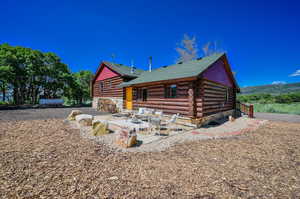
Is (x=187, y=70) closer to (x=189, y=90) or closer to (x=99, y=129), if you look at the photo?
(x=189, y=90)

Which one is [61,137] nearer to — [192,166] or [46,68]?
[192,166]

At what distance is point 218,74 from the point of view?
32.0ft

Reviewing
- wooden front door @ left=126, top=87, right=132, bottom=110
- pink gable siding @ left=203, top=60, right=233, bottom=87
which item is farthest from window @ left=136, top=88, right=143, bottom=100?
pink gable siding @ left=203, top=60, right=233, bottom=87

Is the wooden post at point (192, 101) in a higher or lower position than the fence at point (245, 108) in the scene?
higher

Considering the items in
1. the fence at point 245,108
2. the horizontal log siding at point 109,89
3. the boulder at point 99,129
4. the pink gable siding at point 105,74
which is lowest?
the boulder at point 99,129

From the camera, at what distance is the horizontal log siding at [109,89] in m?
13.5

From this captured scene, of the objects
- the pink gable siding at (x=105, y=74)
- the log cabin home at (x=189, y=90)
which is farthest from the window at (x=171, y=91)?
the pink gable siding at (x=105, y=74)

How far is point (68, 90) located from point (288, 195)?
104 feet

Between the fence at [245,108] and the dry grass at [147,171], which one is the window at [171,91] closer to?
the dry grass at [147,171]

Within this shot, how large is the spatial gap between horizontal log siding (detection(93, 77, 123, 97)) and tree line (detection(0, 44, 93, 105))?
409 inches

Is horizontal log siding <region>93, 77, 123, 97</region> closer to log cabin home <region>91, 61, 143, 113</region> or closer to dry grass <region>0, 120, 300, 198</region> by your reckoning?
Result: log cabin home <region>91, 61, 143, 113</region>

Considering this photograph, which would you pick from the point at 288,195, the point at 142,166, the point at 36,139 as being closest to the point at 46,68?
the point at 36,139

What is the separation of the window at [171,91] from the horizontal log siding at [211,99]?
172cm

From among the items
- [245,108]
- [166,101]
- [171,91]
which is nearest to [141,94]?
[166,101]
